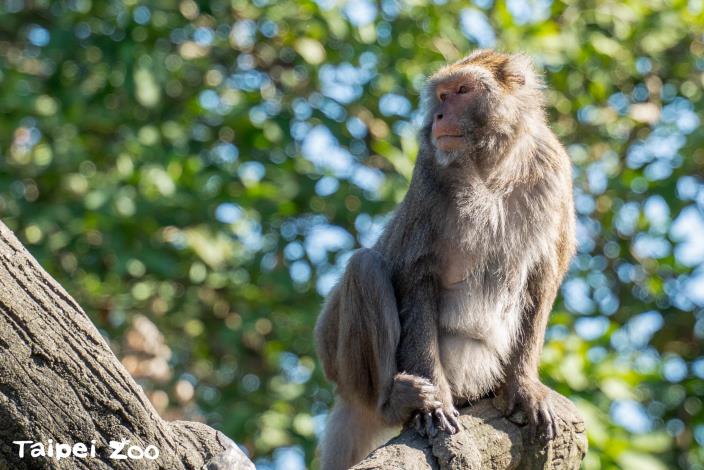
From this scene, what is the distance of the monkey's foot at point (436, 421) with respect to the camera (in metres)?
4.68

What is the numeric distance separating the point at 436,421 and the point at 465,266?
97 centimetres

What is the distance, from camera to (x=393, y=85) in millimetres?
8250

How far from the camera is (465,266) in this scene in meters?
5.43

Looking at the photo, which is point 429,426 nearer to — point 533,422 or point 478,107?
point 533,422

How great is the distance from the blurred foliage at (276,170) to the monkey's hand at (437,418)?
241 centimetres

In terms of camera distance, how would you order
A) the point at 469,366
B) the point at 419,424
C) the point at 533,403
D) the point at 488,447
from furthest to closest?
the point at 469,366, the point at 533,403, the point at 419,424, the point at 488,447

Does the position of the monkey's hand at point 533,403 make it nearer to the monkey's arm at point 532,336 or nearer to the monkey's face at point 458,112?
the monkey's arm at point 532,336

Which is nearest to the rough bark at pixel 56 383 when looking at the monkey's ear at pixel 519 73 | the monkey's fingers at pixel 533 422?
the monkey's fingers at pixel 533 422

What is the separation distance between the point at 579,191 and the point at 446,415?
4986 millimetres

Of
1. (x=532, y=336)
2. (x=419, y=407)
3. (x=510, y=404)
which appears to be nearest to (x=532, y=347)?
(x=532, y=336)

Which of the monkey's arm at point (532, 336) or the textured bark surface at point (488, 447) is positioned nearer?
the textured bark surface at point (488, 447)

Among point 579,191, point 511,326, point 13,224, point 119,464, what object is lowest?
point 579,191

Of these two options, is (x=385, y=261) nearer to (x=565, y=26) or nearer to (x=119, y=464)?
(x=119, y=464)

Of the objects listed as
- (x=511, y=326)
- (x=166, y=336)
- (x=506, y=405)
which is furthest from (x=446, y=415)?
(x=166, y=336)
